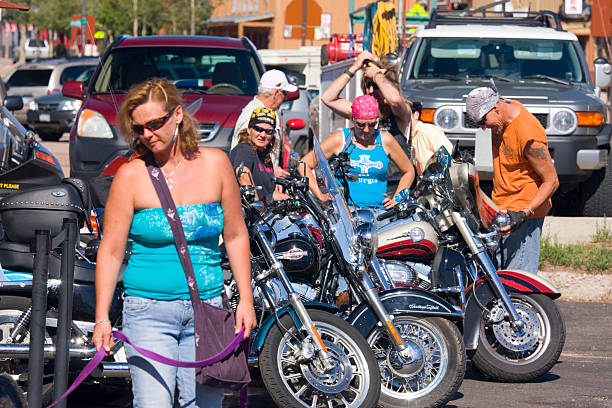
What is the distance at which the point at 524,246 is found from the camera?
24.2 feet

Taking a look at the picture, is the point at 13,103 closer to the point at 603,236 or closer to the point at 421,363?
the point at 603,236

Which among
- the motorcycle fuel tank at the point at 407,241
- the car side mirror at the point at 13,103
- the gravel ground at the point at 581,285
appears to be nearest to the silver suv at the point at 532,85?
the gravel ground at the point at 581,285

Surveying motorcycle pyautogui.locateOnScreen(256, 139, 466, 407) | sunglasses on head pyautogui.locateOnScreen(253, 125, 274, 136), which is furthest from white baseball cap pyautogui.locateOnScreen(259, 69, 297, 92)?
motorcycle pyautogui.locateOnScreen(256, 139, 466, 407)

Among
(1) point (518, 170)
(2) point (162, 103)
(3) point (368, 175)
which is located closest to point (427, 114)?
(3) point (368, 175)

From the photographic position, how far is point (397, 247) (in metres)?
6.84

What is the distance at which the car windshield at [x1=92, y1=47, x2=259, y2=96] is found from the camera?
12.0 metres

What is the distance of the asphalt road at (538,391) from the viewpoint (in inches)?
253

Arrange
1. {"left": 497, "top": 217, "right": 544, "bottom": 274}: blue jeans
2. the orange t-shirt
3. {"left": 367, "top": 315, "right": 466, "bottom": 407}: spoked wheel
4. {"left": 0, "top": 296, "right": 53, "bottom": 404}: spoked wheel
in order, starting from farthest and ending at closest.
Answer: {"left": 497, "top": 217, "right": 544, "bottom": 274}: blue jeans, the orange t-shirt, {"left": 367, "top": 315, "right": 466, "bottom": 407}: spoked wheel, {"left": 0, "top": 296, "right": 53, "bottom": 404}: spoked wheel

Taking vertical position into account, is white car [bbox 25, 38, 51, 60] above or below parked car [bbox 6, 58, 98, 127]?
below

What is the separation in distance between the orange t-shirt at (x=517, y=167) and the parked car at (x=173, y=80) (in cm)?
445

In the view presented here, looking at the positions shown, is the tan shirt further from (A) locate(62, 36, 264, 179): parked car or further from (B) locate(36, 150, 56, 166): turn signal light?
(A) locate(62, 36, 264, 179): parked car

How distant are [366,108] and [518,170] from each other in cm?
111

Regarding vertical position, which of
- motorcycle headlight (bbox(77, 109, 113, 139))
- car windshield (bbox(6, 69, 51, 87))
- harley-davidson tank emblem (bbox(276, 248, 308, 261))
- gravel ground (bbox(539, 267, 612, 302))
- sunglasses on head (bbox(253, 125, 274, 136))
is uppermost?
sunglasses on head (bbox(253, 125, 274, 136))

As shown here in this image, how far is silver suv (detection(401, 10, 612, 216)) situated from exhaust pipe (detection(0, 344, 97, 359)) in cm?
660
